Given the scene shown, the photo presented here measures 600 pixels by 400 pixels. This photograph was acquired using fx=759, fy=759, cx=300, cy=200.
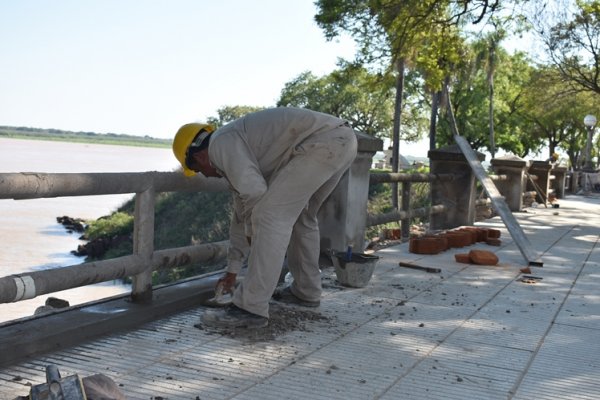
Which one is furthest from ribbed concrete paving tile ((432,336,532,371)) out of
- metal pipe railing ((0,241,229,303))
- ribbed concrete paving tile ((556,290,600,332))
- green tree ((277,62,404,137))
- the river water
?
green tree ((277,62,404,137))

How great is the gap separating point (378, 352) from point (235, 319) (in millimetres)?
880

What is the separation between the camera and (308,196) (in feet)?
15.6

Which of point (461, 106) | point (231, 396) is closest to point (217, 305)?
point (231, 396)

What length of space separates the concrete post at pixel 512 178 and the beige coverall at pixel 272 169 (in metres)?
11.6

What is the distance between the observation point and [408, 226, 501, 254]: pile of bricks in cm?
Answer: 867

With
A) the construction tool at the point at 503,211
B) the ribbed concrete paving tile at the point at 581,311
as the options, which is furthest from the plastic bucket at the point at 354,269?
the construction tool at the point at 503,211

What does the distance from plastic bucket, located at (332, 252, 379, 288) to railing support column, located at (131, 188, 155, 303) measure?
1.85 metres

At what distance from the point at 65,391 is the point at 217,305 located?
2.61 metres

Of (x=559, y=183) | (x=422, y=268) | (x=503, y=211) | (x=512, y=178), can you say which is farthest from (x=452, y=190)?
(x=559, y=183)

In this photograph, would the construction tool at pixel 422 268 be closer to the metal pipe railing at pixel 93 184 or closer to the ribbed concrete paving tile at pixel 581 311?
the ribbed concrete paving tile at pixel 581 311

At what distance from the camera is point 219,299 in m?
5.26

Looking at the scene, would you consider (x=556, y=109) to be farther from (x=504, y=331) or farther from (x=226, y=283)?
(x=226, y=283)

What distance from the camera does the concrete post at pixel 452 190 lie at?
11.0 m

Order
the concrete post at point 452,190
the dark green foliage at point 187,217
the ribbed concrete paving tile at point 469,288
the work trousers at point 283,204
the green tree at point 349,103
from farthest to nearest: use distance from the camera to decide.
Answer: the green tree at point 349,103 → the dark green foliage at point 187,217 → the concrete post at point 452,190 → the ribbed concrete paving tile at point 469,288 → the work trousers at point 283,204
